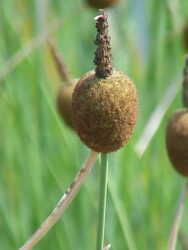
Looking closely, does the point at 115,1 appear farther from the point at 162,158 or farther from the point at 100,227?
the point at 100,227

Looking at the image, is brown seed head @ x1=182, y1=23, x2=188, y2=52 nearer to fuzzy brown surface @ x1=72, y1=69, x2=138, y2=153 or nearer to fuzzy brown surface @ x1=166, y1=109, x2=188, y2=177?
fuzzy brown surface @ x1=166, y1=109, x2=188, y2=177

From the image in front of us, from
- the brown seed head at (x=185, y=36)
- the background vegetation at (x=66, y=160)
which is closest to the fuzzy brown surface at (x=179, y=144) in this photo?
the background vegetation at (x=66, y=160)

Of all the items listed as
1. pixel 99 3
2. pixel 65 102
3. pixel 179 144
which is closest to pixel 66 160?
pixel 99 3

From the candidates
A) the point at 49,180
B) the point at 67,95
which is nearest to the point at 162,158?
the point at 49,180

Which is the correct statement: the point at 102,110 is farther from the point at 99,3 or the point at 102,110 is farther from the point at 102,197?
the point at 99,3

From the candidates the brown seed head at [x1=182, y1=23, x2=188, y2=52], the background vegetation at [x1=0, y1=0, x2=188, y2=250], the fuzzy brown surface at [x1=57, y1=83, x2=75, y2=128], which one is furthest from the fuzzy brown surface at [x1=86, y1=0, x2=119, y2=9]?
the fuzzy brown surface at [x1=57, y1=83, x2=75, y2=128]
